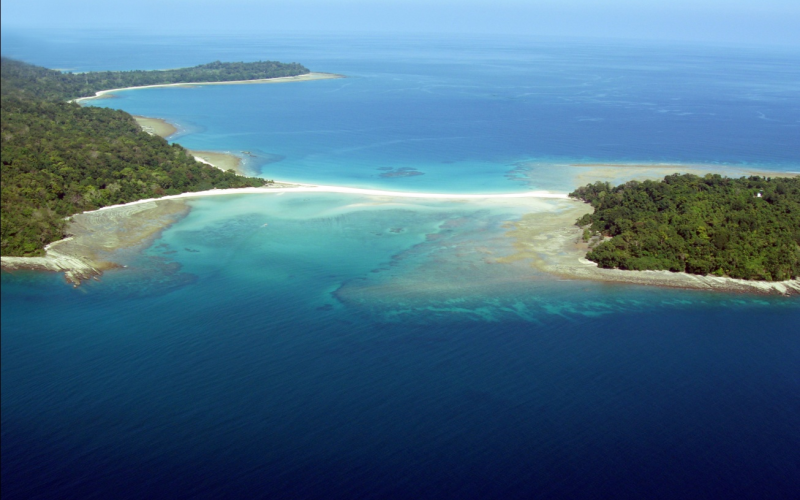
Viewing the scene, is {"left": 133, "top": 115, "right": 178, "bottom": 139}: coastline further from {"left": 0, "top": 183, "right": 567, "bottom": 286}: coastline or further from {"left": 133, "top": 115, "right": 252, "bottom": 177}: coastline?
{"left": 0, "top": 183, "right": 567, "bottom": 286}: coastline

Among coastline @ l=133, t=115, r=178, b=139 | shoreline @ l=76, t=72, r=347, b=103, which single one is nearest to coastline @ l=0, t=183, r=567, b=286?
coastline @ l=133, t=115, r=178, b=139

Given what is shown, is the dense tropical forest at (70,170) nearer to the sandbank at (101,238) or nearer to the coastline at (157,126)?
the sandbank at (101,238)

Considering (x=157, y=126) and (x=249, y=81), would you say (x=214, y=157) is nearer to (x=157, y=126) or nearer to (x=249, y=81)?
(x=157, y=126)

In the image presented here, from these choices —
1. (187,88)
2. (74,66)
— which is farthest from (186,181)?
(74,66)

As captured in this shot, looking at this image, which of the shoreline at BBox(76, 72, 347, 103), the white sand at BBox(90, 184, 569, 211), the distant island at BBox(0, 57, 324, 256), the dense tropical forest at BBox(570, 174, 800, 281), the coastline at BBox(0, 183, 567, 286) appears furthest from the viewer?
the shoreline at BBox(76, 72, 347, 103)

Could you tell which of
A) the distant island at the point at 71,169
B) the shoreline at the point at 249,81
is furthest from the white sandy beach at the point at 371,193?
the shoreline at the point at 249,81

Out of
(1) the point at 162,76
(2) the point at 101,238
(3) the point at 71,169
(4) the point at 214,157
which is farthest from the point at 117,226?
(1) the point at 162,76

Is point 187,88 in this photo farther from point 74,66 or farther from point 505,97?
point 505,97
